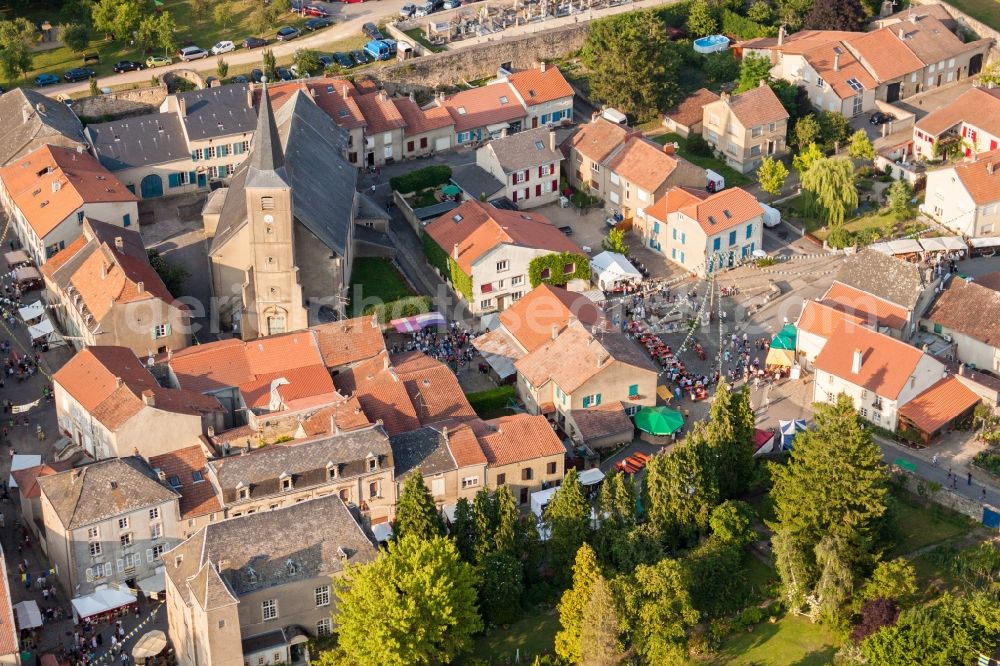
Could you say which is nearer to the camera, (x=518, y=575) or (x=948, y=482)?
(x=518, y=575)

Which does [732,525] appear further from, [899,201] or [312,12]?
[312,12]

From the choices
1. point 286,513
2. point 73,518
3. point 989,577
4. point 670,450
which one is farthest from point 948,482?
point 73,518

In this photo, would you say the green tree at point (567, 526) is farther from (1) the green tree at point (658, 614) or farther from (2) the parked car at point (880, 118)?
(2) the parked car at point (880, 118)

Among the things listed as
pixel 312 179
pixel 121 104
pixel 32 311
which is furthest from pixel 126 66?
pixel 32 311

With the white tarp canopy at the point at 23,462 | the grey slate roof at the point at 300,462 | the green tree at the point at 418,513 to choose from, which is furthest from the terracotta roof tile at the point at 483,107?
the green tree at the point at 418,513

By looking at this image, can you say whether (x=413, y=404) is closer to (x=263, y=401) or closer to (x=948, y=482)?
(x=263, y=401)

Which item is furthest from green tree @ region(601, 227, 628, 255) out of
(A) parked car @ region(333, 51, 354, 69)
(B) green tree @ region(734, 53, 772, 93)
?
(A) parked car @ region(333, 51, 354, 69)
